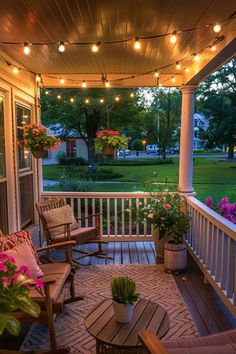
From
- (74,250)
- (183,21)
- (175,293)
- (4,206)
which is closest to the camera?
(183,21)

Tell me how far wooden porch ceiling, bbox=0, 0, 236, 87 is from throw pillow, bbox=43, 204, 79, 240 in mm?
1975

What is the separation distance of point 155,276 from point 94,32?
282 cm

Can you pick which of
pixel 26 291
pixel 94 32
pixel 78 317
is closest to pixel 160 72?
pixel 94 32

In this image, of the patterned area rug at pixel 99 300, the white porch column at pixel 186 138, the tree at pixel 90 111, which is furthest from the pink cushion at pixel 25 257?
the tree at pixel 90 111

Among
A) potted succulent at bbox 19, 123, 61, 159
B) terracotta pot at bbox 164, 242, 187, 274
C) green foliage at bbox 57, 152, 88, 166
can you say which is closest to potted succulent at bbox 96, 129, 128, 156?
potted succulent at bbox 19, 123, 61, 159

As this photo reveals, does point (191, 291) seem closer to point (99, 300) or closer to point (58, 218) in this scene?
point (99, 300)

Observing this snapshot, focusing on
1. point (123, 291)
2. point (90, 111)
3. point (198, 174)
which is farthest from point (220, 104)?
point (123, 291)

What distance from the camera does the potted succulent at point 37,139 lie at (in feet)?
12.6

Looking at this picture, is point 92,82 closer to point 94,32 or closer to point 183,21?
point 94,32

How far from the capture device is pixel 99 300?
10.2 ft

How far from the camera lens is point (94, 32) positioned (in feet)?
9.39

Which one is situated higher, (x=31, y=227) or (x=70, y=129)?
(x=70, y=129)

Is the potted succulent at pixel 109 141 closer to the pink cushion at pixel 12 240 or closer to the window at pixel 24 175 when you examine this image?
the window at pixel 24 175

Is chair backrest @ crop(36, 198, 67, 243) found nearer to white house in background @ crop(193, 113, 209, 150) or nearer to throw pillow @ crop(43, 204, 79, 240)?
throw pillow @ crop(43, 204, 79, 240)
